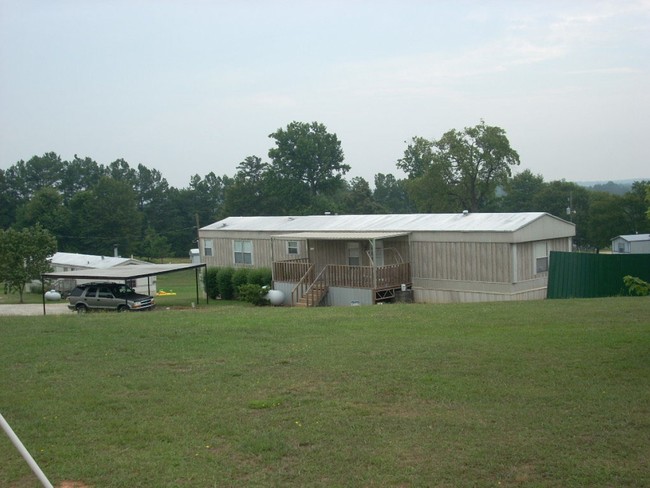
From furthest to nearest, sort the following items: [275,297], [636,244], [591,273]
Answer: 1. [636,244]
2. [275,297]
3. [591,273]

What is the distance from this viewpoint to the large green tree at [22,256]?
1516 inches

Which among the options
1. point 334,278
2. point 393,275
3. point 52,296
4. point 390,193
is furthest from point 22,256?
point 390,193

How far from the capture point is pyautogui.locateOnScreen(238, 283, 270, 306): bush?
28219mm

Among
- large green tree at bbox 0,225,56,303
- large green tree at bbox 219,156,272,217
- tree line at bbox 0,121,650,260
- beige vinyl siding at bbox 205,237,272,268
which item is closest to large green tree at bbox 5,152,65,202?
tree line at bbox 0,121,650,260

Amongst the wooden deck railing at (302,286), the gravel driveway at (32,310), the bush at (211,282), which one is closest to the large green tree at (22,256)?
the gravel driveway at (32,310)

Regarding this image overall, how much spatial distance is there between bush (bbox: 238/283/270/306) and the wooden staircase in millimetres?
1577

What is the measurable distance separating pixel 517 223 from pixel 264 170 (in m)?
54.0

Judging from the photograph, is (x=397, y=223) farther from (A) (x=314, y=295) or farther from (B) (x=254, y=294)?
(B) (x=254, y=294)

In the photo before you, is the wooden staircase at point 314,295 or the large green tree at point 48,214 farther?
the large green tree at point 48,214

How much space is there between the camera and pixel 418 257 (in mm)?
26453

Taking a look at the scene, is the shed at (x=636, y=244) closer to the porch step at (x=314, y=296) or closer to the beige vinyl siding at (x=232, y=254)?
the beige vinyl siding at (x=232, y=254)

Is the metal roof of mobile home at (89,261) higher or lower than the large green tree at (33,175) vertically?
lower

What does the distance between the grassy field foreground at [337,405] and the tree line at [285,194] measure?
Answer: 141 feet

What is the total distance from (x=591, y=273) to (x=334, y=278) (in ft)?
→ 31.5
